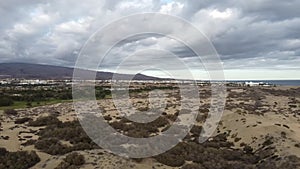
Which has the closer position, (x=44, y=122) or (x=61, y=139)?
(x=61, y=139)

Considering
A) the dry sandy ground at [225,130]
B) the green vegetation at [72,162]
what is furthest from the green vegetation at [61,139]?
the green vegetation at [72,162]

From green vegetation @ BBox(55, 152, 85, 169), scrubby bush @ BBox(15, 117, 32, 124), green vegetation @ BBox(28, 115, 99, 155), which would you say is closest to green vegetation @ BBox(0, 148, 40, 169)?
green vegetation @ BBox(28, 115, 99, 155)

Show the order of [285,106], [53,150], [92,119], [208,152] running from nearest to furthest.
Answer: [53,150]
[208,152]
[92,119]
[285,106]

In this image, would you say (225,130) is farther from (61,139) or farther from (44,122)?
(44,122)

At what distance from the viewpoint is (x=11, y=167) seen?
20.3 meters

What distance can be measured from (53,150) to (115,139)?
15.4ft

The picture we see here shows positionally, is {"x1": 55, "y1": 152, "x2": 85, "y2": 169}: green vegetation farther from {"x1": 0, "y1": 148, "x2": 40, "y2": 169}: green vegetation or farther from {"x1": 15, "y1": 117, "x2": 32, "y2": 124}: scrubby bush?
{"x1": 15, "y1": 117, "x2": 32, "y2": 124}: scrubby bush

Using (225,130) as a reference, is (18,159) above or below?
below

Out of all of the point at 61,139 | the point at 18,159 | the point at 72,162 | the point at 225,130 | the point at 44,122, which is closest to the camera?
the point at 72,162

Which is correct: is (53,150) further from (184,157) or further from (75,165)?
(184,157)

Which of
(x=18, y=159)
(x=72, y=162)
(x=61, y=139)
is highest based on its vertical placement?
(x=61, y=139)

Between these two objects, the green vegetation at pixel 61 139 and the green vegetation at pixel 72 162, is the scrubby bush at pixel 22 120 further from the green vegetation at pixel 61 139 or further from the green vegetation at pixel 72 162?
the green vegetation at pixel 72 162

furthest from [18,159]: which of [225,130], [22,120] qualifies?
[225,130]

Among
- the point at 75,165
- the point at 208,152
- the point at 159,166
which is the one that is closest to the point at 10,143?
the point at 75,165
